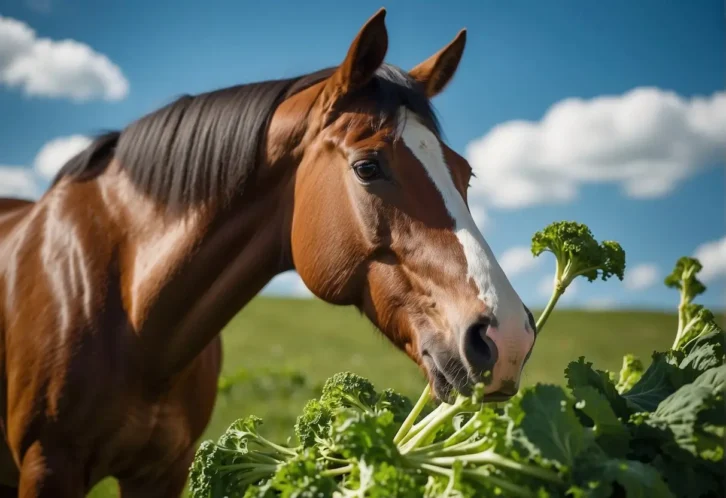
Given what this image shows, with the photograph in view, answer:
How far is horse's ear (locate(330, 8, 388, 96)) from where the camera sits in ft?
8.20

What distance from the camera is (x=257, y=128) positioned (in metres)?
2.78

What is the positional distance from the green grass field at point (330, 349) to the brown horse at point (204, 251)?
1.58ft

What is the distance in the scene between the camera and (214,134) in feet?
9.35

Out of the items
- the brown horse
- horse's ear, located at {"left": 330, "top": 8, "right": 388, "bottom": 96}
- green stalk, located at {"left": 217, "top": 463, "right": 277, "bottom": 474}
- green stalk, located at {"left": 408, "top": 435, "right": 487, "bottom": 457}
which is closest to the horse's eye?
the brown horse

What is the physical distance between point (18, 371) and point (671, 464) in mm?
2655

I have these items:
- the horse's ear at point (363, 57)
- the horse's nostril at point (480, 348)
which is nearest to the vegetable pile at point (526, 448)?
the horse's nostril at point (480, 348)

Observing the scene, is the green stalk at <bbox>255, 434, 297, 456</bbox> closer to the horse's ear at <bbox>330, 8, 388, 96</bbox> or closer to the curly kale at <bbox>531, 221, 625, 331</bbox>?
the curly kale at <bbox>531, 221, 625, 331</bbox>

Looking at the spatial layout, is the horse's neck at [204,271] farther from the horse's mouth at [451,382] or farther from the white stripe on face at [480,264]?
the horse's mouth at [451,382]

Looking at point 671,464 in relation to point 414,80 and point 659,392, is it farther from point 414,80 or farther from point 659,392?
point 414,80

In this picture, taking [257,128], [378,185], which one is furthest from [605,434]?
[257,128]

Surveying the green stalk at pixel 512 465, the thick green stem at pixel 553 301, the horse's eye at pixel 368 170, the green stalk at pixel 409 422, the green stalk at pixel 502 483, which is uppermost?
the horse's eye at pixel 368 170

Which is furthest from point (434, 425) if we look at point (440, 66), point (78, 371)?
point (440, 66)

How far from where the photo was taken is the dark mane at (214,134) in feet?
8.67

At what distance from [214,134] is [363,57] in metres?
0.75
